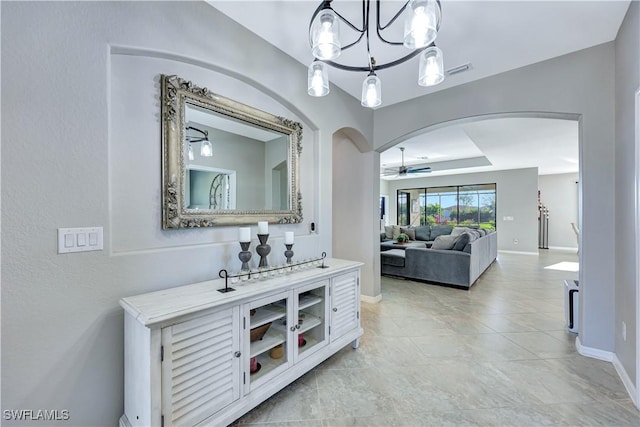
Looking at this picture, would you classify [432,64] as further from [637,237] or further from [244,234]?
[637,237]

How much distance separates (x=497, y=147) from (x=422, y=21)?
5.48 meters

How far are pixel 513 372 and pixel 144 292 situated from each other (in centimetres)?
275

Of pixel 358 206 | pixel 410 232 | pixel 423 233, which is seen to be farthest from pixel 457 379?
pixel 423 233

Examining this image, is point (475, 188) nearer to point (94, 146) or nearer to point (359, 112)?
point (359, 112)

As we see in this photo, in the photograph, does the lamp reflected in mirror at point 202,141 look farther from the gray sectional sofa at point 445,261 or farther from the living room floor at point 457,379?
the gray sectional sofa at point 445,261

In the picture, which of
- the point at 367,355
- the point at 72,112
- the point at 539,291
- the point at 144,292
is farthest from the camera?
the point at 539,291

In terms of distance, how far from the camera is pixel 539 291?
170 inches

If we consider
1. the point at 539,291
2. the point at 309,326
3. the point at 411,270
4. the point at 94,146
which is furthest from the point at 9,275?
the point at 539,291

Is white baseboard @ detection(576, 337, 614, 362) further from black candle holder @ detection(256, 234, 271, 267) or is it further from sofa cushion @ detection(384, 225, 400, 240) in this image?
sofa cushion @ detection(384, 225, 400, 240)

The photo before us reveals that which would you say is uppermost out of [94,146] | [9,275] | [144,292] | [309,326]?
[94,146]

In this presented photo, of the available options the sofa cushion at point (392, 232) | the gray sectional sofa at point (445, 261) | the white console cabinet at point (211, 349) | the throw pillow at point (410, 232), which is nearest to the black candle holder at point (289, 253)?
the white console cabinet at point (211, 349)

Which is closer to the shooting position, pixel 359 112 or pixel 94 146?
pixel 94 146

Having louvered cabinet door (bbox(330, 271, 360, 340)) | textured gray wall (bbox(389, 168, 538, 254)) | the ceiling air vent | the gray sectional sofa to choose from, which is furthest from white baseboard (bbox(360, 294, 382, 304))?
textured gray wall (bbox(389, 168, 538, 254))

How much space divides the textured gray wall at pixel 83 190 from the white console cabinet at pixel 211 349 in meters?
0.16
